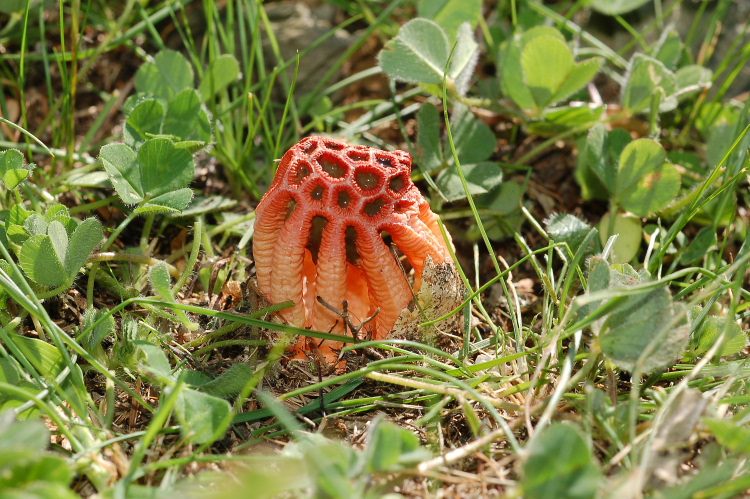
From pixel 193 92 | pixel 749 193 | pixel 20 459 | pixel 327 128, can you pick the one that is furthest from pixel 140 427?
pixel 749 193

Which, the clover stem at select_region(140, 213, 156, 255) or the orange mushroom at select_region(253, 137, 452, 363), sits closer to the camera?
the orange mushroom at select_region(253, 137, 452, 363)

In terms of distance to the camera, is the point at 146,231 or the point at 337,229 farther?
the point at 146,231

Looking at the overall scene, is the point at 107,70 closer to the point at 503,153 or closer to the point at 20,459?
the point at 503,153

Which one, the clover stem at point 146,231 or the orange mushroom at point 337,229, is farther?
the clover stem at point 146,231

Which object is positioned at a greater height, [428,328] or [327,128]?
[327,128]

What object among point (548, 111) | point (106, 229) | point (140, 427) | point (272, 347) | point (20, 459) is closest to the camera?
point (20, 459)

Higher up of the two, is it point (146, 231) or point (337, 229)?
point (337, 229)

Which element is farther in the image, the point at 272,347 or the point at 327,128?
the point at 327,128

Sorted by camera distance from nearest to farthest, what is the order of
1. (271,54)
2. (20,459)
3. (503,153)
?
(20,459), (503,153), (271,54)
